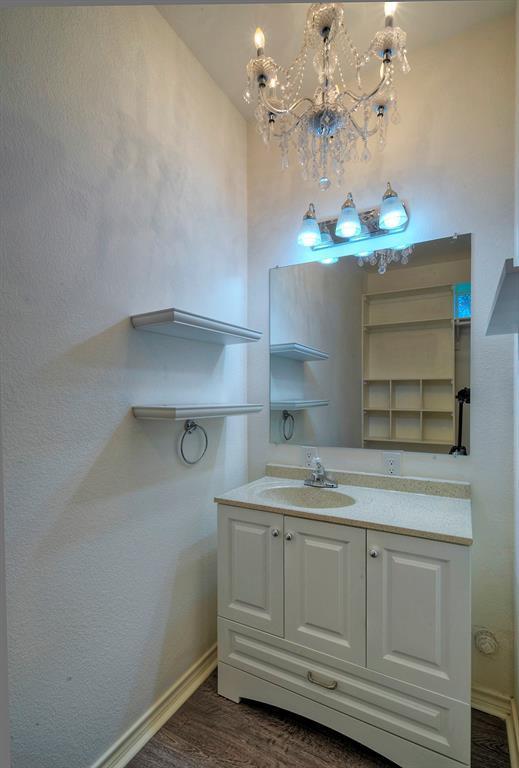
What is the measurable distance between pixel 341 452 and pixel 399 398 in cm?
42

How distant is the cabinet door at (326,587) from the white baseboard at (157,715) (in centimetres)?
59

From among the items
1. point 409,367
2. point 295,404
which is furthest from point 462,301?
point 295,404

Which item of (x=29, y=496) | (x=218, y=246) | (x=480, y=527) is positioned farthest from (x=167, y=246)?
(x=480, y=527)

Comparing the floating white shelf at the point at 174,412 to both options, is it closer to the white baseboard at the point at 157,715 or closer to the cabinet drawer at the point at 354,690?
the cabinet drawer at the point at 354,690

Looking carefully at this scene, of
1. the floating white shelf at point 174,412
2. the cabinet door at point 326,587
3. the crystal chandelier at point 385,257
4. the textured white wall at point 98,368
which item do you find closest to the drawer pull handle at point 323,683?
the cabinet door at point 326,587

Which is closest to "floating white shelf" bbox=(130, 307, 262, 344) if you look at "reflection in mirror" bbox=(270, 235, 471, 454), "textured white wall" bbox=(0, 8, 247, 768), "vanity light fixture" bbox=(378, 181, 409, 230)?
"textured white wall" bbox=(0, 8, 247, 768)

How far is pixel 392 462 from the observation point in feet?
6.23

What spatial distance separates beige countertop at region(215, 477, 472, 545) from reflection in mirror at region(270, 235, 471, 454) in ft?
0.85

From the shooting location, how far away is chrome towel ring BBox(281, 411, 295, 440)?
7.22 ft

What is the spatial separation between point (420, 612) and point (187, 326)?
1.34 meters

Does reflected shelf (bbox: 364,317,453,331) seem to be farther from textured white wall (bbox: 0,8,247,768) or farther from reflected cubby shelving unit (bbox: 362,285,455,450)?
textured white wall (bbox: 0,8,247,768)

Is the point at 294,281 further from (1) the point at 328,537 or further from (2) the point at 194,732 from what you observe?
(2) the point at 194,732

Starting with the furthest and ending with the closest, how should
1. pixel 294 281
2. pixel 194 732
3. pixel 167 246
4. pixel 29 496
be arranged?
1. pixel 294 281
2. pixel 167 246
3. pixel 194 732
4. pixel 29 496

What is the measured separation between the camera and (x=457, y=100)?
1764 millimetres
